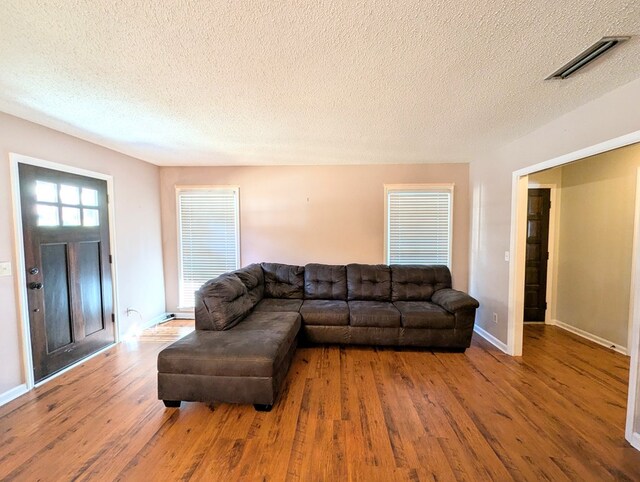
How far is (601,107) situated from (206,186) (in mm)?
4695

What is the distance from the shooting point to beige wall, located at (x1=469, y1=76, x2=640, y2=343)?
1871 mm

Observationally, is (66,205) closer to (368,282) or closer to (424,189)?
(368,282)

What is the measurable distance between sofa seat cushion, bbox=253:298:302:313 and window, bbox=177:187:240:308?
3.46 ft

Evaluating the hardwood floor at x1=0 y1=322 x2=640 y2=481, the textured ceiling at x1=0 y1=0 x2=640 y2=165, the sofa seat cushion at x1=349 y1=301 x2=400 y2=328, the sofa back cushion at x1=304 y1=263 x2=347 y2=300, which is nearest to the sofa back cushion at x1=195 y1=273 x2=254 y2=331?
the hardwood floor at x1=0 y1=322 x2=640 y2=481

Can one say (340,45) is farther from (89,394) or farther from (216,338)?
(89,394)

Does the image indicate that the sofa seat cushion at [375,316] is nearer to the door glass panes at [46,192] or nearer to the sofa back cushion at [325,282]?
the sofa back cushion at [325,282]

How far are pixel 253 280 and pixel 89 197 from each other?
7.21ft

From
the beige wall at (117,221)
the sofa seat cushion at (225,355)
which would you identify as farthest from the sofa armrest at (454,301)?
the beige wall at (117,221)

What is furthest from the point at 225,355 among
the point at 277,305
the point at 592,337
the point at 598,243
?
the point at 598,243

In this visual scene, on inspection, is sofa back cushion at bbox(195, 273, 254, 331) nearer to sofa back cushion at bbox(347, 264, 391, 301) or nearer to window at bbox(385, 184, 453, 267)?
sofa back cushion at bbox(347, 264, 391, 301)

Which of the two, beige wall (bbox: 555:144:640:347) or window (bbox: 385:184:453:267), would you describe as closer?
beige wall (bbox: 555:144:640:347)

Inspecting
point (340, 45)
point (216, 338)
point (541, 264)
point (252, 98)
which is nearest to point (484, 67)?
point (340, 45)

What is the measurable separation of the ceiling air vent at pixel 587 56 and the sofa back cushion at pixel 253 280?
345cm

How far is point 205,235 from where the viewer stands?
13.9 feet
